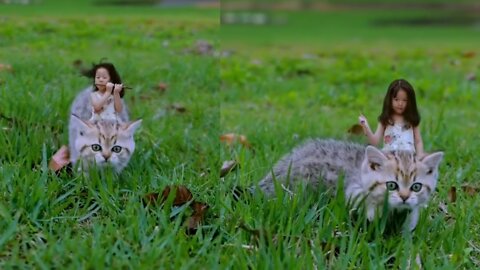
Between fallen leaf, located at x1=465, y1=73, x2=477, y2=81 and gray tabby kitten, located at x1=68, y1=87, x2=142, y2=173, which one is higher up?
gray tabby kitten, located at x1=68, y1=87, x2=142, y2=173

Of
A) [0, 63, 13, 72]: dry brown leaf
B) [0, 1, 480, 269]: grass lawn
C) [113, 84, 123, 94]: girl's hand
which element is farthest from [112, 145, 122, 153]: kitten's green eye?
[0, 63, 13, 72]: dry brown leaf

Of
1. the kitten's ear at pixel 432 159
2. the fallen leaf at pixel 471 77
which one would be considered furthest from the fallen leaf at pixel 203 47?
the fallen leaf at pixel 471 77

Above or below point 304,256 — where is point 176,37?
above

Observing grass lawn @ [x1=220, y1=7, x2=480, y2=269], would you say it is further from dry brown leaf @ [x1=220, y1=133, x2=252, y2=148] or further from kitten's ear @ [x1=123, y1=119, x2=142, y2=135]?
kitten's ear @ [x1=123, y1=119, x2=142, y2=135]

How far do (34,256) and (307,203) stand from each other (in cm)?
120

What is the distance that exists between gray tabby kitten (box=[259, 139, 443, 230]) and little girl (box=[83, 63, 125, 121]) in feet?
2.67

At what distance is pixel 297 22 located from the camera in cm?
1503

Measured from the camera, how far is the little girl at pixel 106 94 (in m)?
3.96

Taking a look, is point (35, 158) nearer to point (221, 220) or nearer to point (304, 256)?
point (221, 220)

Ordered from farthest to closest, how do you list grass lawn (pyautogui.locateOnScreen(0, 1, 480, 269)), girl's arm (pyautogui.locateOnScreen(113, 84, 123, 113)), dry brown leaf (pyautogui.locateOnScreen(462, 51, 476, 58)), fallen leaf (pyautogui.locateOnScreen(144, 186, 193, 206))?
1. dry brown leaf (pyautogui.locateOnScreen(462, 51, 476, 58))
2. girl's arm (pyautogui.locateOnScreen(113, 84, 123, 113))
3. fallen leaf (pyautogui.locateOnScreen(144, 186, 193, 206))
4. grass lawn (pyautogui.locateOnScreen(0, 1, 480, 269))

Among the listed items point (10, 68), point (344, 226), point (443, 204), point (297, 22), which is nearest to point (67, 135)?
point (10, 68)

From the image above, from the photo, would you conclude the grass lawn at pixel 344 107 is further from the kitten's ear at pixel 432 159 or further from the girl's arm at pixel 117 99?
the girl's arm at pixel 117 99

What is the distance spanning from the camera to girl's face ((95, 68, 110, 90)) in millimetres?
4051

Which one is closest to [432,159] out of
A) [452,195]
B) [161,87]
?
[452,195]
